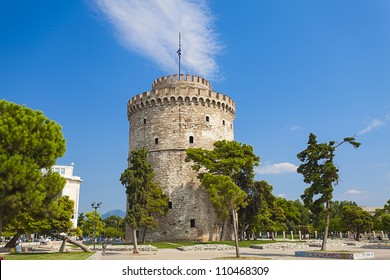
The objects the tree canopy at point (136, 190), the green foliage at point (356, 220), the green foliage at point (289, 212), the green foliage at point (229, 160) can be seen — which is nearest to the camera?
the tree canopy at point (136, 190)

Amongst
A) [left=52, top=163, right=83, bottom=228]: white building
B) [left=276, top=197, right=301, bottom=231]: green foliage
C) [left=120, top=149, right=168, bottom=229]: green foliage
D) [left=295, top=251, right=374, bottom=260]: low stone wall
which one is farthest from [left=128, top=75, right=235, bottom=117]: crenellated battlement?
[left=52, top=163, right=83, bottom=228]: white building

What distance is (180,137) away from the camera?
36625 mm

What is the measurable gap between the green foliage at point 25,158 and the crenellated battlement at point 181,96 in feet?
62.8

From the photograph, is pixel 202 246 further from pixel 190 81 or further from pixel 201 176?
pixel 190 81

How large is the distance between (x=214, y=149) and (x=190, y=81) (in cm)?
969

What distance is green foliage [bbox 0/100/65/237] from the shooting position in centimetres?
1684

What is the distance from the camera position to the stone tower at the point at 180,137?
35156mm

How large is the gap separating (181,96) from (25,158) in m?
21.5

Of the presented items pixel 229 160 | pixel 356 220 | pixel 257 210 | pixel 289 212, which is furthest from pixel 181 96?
pixel 356 220

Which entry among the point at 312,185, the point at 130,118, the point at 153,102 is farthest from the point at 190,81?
the point at 312,185

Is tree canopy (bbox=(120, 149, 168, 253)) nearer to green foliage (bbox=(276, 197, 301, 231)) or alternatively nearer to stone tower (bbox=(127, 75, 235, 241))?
stone tower (bbox=(127, 75, 235, 241))

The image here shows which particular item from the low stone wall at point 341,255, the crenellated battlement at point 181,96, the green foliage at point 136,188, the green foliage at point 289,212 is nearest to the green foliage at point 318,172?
the low stone wall at point 341,255

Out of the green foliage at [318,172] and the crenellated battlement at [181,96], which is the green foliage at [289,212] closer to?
the crenellated battlement at [181,96]

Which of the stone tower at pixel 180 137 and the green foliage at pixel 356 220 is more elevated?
the stone tower at pixel 180 137
